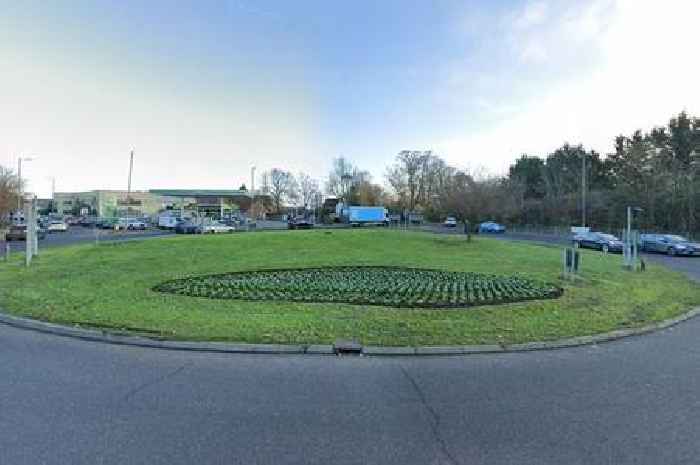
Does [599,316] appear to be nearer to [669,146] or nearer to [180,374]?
[180,374]

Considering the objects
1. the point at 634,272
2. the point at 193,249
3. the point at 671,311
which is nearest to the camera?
the point at 671,311

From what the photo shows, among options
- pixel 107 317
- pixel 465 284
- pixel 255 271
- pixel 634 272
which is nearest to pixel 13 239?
pixel 255 271

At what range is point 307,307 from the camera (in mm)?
A: 8875

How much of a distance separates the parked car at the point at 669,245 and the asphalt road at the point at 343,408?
96.4ft

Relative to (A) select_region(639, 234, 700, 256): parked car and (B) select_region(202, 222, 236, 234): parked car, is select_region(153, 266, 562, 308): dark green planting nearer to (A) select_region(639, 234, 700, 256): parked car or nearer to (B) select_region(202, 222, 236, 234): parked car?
(A) select_region(639, 234, 700, 256): parked car

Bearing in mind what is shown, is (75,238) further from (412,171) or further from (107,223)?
(412,171)

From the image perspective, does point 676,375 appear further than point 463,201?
No

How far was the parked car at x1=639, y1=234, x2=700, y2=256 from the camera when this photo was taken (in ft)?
99.7

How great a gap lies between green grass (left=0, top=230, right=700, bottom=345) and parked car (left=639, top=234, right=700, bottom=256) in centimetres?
1719

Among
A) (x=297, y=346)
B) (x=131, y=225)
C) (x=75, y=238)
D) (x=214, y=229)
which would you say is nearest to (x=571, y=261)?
(x=297, y=346)

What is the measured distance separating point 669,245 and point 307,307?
32177 mm

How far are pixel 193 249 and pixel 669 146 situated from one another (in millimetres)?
51890

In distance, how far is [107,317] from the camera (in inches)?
325

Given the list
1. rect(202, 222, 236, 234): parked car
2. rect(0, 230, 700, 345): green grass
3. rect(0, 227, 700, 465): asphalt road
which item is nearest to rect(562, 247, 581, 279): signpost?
rect(0, 230, 700, 345): green grass
